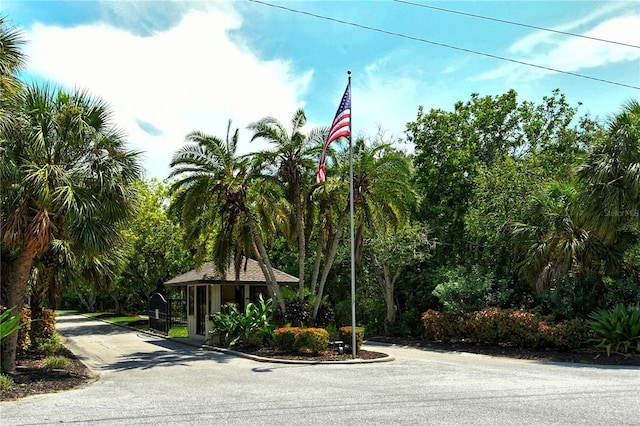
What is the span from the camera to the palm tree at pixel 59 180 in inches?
497

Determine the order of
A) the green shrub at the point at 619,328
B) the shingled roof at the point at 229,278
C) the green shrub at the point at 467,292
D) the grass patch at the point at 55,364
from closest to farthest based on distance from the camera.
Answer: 1. the grass patch at the point at 55,364
2. the green shrub at the point at 619,328
3. the green shrub at the point at 467,292
4. the shingled roof at the point at 229,278

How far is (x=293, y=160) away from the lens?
20.6 metres

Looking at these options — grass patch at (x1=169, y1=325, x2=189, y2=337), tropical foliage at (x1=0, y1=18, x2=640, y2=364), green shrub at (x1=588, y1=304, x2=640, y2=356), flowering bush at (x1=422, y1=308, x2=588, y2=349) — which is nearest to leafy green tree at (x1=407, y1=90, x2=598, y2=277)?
tropical foliage at (x1=0, y1=18, x2=640, y2=364)

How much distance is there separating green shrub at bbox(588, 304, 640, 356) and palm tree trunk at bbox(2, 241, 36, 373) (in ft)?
50.5

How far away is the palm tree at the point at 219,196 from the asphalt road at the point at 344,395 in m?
5.20

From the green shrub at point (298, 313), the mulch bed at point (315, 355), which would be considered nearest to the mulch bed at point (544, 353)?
the mulch bed at point (315, 355)

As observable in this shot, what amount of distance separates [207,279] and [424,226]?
1025 centimetres

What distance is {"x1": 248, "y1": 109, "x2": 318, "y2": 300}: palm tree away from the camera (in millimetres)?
20344

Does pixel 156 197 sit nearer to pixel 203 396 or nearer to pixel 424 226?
pixel 424 226

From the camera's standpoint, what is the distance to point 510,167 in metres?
23.7

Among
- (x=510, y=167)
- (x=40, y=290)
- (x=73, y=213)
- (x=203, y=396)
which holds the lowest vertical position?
(x=203, y=396)

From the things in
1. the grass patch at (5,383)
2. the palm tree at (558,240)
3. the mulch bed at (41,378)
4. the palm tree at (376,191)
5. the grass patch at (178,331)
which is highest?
the palm tree at (376,191)

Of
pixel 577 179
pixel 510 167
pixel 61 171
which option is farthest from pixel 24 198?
pixel 510 167

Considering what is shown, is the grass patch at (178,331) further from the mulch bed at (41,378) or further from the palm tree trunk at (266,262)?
the mulch bed at (41,378)
